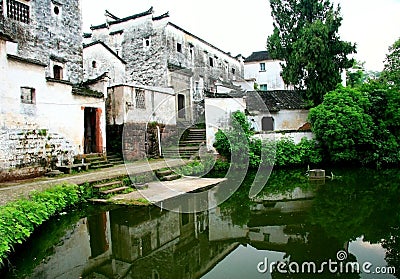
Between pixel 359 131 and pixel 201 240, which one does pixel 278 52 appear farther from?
pixel 201 240

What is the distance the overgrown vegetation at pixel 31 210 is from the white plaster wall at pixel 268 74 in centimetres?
2322

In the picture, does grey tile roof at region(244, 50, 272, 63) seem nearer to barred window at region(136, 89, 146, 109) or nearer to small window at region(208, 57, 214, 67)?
small window at region(208, 57, 214, 67)

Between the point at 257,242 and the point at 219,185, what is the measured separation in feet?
17.2

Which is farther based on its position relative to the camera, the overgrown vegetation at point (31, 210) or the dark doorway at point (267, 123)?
the dark doorway at point (267, 123)

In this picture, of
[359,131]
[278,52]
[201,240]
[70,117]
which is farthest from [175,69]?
[201,240]

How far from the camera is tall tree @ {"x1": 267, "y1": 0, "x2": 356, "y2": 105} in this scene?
16.2 meters

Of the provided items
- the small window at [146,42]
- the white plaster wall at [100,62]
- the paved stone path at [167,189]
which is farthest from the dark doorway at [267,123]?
the white plaster wall at [100,62]

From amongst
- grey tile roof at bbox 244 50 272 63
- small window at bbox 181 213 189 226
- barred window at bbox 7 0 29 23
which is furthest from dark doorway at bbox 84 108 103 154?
grey tile roof at bbox 244 50 272 63

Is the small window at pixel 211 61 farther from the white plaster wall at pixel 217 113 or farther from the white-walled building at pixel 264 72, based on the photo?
the white plaster wall at pixel 217 113

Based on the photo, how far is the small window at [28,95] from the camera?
9336 mm

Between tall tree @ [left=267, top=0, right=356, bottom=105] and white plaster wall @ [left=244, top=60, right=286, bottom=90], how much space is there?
412 inches

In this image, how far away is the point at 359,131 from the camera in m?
14.0

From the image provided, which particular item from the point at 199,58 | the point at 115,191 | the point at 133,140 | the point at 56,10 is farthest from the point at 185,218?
the point at 199,58

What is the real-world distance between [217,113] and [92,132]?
5786 mm
